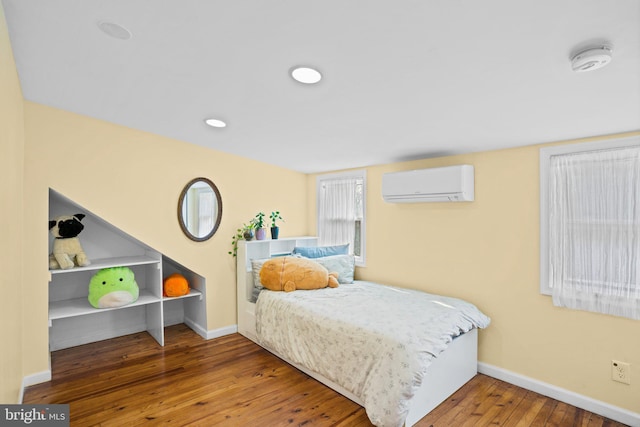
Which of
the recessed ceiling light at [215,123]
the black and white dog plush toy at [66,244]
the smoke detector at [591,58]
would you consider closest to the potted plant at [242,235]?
the recessed ceiling light at [215,123]

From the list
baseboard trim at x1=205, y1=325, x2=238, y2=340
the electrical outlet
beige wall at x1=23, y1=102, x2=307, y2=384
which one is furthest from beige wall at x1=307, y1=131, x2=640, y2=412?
baseboard trim at x1=205, y1=325, x2=238, y2=340

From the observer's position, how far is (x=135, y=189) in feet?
10.4

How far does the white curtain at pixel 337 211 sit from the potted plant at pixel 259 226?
0.86m

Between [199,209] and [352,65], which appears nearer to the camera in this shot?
[352,65]

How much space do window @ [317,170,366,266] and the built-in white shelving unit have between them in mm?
1714

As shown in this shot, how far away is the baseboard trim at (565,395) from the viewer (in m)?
2.17

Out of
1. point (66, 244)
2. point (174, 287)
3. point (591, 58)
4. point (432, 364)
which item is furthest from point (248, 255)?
point (591, 58)

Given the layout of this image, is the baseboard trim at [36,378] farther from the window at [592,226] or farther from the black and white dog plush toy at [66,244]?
the window at [592,226]

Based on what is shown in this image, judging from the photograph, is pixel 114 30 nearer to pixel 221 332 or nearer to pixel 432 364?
pixel 432 364

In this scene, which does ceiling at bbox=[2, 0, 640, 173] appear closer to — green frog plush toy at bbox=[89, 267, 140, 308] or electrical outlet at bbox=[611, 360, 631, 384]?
green frog plush toy at bbox=[89, 267, 140, 308]

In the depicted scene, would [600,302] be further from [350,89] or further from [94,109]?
[94,109]

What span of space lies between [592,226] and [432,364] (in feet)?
4.94

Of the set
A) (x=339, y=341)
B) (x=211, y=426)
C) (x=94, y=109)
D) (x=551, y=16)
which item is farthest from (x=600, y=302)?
(x=94, y=109)

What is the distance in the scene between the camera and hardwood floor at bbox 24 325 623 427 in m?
2.21
